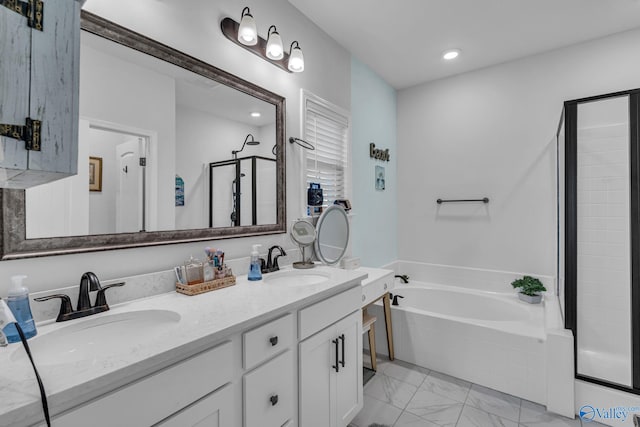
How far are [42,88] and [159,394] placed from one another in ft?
2.37

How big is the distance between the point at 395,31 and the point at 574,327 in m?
2.40

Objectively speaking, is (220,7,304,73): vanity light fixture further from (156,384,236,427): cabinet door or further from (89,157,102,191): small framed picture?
(156,384,236,427): cabinet door

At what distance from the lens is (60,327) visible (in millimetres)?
926

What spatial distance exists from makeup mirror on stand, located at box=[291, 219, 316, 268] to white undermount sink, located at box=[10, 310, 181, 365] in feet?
3.15

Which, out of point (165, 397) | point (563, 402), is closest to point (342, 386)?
point (165, 397)

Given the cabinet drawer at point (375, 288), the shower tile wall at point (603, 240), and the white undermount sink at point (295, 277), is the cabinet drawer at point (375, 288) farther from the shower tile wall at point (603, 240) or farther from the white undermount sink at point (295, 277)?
the shower tile wall at point (603, 240)

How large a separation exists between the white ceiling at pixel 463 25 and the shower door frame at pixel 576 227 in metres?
0.72

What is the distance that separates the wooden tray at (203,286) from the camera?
4.21 feet

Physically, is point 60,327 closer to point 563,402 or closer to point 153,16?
point 153,16

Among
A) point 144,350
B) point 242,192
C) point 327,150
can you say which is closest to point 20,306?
point 144,350

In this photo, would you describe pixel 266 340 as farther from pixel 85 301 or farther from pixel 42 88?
pixel 42 88

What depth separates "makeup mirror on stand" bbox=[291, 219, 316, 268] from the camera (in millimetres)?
1993

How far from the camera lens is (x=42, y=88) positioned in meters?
0.55

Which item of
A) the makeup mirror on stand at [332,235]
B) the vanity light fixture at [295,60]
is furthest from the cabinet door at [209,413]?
the vanity light fixture at [295,60]
